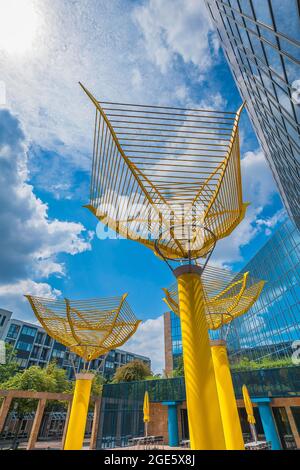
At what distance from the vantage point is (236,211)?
6.25m

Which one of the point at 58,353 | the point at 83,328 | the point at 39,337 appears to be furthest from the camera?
the point at 58,353

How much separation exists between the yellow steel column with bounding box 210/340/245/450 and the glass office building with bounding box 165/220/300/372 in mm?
15419

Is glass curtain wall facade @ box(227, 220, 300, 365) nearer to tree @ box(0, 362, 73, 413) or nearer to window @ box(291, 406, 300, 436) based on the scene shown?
window @ box(291, 406, 300, 436)

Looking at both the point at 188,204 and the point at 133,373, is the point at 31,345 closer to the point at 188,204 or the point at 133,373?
the point at 133,373

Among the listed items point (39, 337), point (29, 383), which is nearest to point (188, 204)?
point (29, 383)

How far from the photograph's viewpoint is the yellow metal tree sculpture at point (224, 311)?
30.7ft

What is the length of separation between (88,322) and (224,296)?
7.46m

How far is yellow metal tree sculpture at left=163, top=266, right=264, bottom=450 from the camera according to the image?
368 inches

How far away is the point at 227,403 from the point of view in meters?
9.57

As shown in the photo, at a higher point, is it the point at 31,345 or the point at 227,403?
the point at 31,345

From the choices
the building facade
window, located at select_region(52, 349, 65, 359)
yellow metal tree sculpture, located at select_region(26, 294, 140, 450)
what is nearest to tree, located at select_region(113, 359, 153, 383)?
the building facade

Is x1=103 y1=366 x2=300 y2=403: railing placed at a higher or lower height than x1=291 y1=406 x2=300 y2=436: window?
higher
